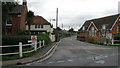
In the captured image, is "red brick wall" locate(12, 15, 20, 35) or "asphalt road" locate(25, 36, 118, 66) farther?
"red brick wall" locate(12, 15, 20, 35)

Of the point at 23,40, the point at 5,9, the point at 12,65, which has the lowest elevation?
the point at 12,65

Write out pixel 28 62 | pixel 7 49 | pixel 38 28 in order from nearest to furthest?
pixel 28 62, pixel 7 49, pixel 38 28

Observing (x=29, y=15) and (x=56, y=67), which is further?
(x=29, y=15)

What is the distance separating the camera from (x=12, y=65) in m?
10.3

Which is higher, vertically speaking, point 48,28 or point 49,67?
point 48,28

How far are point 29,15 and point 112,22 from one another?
82.2 ft

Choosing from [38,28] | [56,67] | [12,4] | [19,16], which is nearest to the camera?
[56,67]

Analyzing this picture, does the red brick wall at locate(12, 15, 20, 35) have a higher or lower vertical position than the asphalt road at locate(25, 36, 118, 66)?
higher

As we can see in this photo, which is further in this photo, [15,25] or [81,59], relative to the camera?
[15,25]

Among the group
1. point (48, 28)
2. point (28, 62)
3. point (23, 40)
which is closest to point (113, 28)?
point (48, 28)

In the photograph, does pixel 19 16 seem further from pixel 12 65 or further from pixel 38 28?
pixel 12 65

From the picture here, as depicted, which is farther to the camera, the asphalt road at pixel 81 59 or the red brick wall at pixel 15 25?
the red brick wall at pixel 15 25

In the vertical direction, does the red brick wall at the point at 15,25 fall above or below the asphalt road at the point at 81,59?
above

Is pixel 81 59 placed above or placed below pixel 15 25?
below
